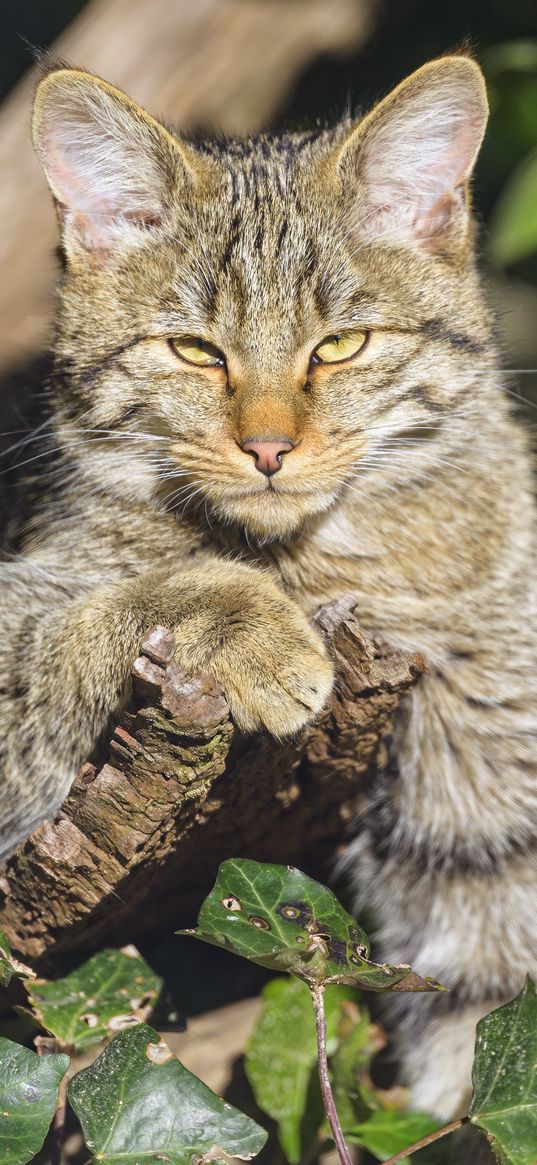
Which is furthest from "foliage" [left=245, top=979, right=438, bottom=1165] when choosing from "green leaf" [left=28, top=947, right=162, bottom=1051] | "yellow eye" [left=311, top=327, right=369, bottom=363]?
"yellow eye" [left=311, top=327, right=369, bottom=363]

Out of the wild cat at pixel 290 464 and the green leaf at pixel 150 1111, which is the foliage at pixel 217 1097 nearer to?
the green leaf at pixel 150 1111

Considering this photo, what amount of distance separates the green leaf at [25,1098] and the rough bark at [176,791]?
0.68ft

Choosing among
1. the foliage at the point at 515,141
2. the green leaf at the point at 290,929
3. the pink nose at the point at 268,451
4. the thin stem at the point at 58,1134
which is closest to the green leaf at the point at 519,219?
the foliage at the point at 515,141

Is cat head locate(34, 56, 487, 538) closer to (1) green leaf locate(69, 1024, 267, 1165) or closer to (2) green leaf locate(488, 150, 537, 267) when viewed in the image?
(2) green leaf locate(488, 150, 537, 267)

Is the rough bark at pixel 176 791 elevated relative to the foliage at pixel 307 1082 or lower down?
elevated

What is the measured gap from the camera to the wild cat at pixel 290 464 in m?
1.50

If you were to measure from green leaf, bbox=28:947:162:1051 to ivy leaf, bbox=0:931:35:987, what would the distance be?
0.08 m

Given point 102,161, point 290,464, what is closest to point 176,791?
point 290,464

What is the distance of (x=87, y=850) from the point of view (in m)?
1.38

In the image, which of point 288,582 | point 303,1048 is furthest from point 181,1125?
point 288,582

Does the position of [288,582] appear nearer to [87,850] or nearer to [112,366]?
[112,366]

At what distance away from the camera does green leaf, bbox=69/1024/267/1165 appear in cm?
127

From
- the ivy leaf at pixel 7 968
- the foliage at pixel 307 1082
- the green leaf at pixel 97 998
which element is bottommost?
the foliage at pixel 307 1082

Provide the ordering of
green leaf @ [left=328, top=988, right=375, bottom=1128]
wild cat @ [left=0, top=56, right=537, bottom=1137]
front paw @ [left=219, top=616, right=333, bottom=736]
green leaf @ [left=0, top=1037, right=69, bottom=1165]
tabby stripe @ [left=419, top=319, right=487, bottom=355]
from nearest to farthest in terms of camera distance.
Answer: green leaf @ [left=0, top=1037, right=69, bottom=1165] → front paw @ [left=219, top=616, right=333, bottom=736] → wild cat @ [left=0, top=56, right=537, bottom=1137] → tabby stripe @ [left=419, top=319, right=487, bottom=355] → green leaf @ [left=328, top=988, right=375, bottom=1128]
